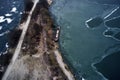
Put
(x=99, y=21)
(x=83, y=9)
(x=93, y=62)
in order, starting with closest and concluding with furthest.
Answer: (x=93, y=62), (x=99, y=21), (x=83, y=9)

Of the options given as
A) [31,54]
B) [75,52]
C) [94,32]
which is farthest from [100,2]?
[31,54]

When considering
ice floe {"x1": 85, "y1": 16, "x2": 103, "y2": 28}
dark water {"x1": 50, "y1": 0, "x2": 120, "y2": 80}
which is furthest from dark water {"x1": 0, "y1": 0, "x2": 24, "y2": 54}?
ice floe {"x1": 85, "y1": 16, "x2": 103, "y2": 28}

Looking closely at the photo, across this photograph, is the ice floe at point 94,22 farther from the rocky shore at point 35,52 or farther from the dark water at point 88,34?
the rocky shore at point 35,52

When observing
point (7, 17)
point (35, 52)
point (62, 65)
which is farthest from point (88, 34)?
point (7, 17)

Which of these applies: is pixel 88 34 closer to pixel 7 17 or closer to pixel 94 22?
pixel 94 22

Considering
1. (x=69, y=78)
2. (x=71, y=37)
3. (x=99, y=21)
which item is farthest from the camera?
(x=99, y=21)

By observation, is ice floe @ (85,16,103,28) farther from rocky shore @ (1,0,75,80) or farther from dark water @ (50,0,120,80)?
rocky shore @ (1,0,75,80)

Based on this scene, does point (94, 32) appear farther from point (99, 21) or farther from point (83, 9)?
point (83, 9)
